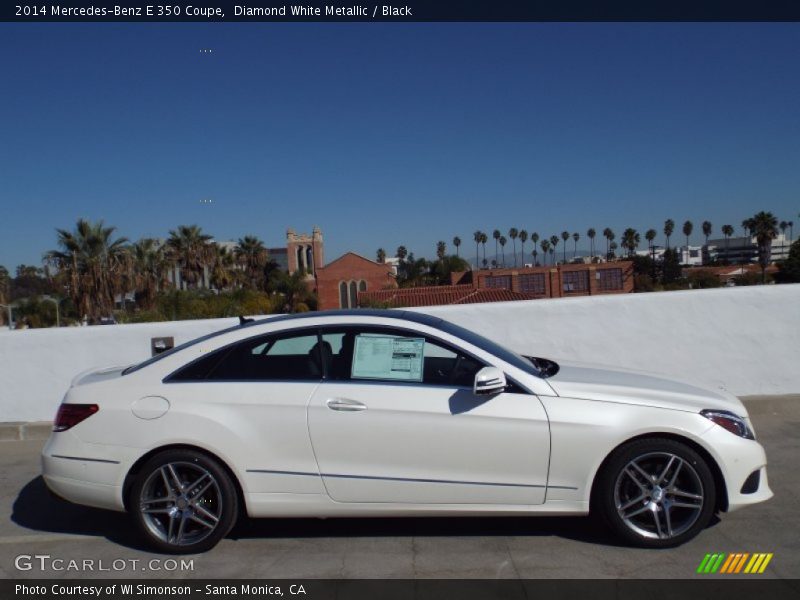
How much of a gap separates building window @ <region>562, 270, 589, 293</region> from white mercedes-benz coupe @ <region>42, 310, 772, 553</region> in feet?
103

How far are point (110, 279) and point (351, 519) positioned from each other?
3181cm

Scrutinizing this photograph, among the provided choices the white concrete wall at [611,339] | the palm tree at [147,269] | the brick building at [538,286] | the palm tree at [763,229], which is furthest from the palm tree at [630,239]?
the white concrete wall at [611,339]

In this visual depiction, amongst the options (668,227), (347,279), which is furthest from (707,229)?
(347,279)

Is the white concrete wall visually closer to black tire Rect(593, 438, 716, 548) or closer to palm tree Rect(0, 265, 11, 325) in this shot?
black tire Rect(593, 438, 716, 548)

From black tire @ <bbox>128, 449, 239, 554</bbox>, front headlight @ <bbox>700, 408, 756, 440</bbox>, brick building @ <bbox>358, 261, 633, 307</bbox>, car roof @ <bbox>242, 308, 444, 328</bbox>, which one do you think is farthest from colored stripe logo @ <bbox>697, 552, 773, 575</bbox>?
brick building @ <bbox>358, 261, 633, 307</bbox>

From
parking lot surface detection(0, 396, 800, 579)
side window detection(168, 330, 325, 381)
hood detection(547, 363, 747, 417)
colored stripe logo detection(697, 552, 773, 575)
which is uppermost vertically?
side window detection(168, 330, 325, 381)

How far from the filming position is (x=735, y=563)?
3.92 m

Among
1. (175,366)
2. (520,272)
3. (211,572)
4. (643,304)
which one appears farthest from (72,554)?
(520,272)

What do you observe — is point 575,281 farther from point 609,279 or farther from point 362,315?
point 362,315

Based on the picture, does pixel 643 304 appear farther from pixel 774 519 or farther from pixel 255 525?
pixel 255 525

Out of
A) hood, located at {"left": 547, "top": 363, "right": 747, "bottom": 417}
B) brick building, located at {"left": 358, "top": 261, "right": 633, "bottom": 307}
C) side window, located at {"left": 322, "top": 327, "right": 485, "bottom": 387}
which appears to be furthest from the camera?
brick building, located at {"left": 358, "top": 261, "right": 633, "bottom": 307}

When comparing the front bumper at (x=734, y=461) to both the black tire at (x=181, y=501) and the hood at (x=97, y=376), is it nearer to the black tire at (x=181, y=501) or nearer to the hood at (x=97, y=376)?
the black tire at (x=181, y=501)

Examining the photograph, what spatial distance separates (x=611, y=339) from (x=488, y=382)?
4.22 m

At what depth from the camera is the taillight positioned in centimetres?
429
